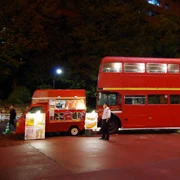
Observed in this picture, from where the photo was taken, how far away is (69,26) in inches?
1229

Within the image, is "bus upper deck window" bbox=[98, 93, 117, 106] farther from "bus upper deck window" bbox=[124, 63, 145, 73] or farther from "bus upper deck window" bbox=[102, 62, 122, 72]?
"bus upper deck window" bbox=[124, 63, 145, 73]

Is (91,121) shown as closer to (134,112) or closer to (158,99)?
(134,112)

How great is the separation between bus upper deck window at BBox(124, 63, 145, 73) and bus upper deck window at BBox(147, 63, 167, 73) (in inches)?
14.6

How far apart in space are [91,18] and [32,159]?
65.9 ft

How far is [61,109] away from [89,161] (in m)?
6.95

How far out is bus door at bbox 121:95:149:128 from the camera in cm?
1802

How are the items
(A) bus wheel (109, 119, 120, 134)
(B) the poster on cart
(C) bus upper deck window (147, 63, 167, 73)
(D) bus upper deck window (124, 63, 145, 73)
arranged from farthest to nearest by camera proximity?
1. (C) bus upper deck window (147, 63, 167, 73)
2. (D) bus upper deck window (124, 63, 145, 73)
3. (A) bus wheel (109, 119, 120, 134)
4. (B) the poster on cart

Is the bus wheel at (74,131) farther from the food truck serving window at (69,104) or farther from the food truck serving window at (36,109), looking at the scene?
the food truck serving window at (36,109)

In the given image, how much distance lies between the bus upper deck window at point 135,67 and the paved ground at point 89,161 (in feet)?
19.8

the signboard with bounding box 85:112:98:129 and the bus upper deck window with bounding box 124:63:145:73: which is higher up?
the bus upper deck window with bounding box 124:63:145:73

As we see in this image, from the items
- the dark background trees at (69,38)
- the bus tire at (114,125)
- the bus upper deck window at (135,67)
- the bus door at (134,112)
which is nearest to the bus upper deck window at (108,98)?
the bus door at (134,112)

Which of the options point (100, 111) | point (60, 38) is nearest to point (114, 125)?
point (100, 111)

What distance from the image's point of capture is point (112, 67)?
1800 cm

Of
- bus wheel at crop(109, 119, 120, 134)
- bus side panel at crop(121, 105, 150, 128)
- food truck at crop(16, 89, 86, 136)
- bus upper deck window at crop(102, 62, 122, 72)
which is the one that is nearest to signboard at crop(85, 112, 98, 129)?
food truck at crop(16, 89, 86, 136)
